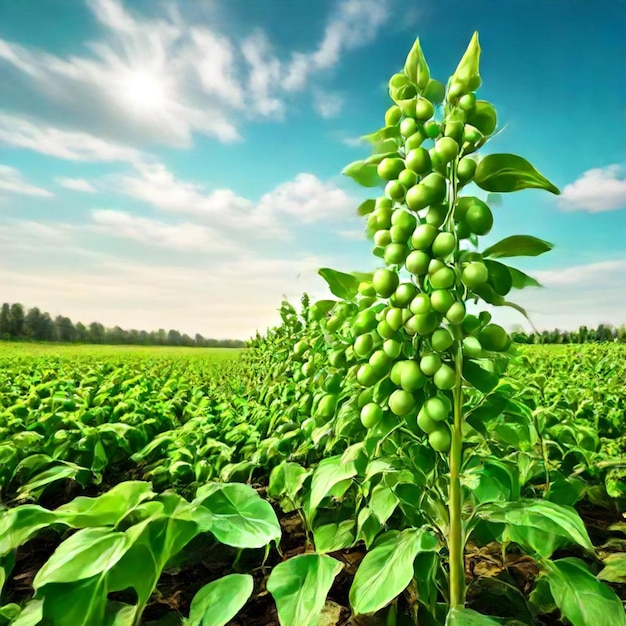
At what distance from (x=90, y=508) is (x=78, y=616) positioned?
0.19 metres

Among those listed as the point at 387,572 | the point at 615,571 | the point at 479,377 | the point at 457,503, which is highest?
the point at 479,377

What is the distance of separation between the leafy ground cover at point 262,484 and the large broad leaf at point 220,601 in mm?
94

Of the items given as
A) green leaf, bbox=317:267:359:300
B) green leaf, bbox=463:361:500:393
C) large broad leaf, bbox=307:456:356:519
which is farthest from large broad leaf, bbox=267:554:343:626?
green leaf, bbox=317:267:359:300

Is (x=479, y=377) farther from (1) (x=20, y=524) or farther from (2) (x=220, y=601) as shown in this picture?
(1) (x=20, y=524)

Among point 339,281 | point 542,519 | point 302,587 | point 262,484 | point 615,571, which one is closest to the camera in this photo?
point 542,519

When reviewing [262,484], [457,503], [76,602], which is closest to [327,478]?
[457,503]

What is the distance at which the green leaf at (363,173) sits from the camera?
1.07m

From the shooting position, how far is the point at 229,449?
1.78 m

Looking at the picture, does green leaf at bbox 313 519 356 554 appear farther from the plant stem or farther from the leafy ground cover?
the plant stem

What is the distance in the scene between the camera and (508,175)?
0.96 metres

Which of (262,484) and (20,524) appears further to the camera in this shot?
(262,484)

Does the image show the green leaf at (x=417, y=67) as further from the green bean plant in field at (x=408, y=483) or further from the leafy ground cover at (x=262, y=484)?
the leafy ground cover at (x=262, y=484)

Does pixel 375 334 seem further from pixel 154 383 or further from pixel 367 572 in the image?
pixel 154 383

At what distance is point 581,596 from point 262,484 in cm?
117
